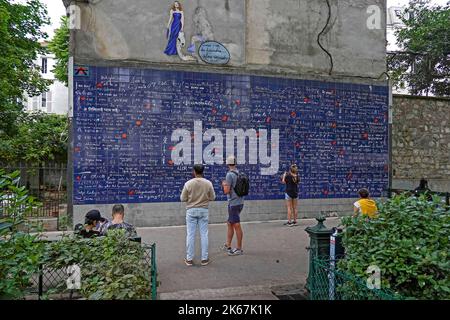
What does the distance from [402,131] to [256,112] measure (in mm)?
5622

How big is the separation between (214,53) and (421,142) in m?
7.98

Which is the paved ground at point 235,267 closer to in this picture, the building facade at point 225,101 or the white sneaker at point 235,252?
the white sneaker at point 235,252

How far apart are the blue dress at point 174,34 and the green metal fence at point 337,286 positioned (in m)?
7.19

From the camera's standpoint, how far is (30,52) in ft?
49.8

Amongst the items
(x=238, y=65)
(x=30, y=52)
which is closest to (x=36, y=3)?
(x=30, y=52)

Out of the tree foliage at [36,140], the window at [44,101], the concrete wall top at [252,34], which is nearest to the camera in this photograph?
the concrete wall top at [252,34]

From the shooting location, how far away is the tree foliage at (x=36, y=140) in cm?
1591

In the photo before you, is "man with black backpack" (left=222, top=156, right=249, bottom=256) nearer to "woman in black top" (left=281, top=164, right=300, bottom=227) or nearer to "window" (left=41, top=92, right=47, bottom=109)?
"woman in black top" (left=281, top=164, right=300, bottom=227)

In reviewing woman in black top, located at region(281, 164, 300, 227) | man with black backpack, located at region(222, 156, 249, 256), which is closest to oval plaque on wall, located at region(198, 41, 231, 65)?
woman in black top, located at region(281, 164, 300, 227)

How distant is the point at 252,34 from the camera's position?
10.1 m

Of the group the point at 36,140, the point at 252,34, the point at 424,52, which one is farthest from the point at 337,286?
the point at 36,140

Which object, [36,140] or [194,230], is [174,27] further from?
[36,140]

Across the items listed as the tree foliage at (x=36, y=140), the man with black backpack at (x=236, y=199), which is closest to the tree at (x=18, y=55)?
the tree foliage at (x=36, y=140)
